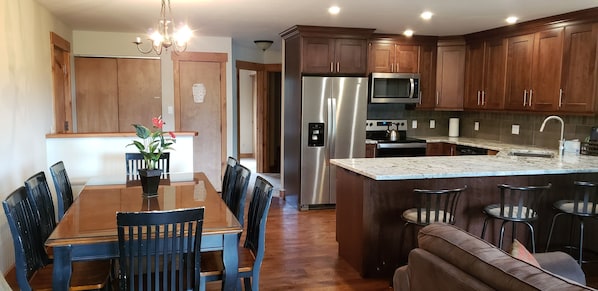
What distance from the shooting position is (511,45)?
17.3 ft

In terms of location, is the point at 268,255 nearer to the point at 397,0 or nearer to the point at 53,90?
the point at 397,0

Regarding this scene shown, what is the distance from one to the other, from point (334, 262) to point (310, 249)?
389mm

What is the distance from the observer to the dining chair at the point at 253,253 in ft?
7.98

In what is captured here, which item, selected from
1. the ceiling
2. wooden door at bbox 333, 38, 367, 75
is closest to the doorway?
the ceiling

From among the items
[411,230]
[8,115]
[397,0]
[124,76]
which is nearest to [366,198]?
[411,230]

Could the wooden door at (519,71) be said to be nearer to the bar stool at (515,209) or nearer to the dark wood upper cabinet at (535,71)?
the dark wood upper cabinet at (535,71)

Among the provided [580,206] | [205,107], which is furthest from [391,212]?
[205,107]

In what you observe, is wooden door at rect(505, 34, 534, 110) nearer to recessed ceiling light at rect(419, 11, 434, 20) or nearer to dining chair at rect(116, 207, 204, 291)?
recessed ceiling light at rect(419, 11, 434, 20)

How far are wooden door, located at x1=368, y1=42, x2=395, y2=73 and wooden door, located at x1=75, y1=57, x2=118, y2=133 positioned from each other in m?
3.49

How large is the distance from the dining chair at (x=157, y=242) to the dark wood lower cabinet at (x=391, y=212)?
1532 mm

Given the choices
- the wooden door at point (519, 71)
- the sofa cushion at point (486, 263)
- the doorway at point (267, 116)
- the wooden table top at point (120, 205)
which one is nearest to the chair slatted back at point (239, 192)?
the wooden table top at point (120, 205)

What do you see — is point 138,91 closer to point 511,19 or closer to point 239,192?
point 239,192

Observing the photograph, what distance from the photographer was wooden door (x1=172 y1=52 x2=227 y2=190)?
6.34 metres

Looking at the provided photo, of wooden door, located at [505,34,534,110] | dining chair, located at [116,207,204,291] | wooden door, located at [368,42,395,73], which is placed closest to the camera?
dining chair, located at [116,207,204,291]
